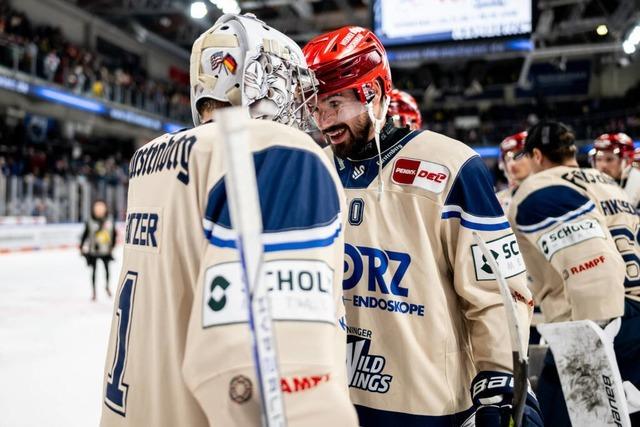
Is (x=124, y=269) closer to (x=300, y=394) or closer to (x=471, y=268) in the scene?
(x=300, y=394)

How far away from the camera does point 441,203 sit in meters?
1.30

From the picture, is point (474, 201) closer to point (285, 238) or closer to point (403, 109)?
point (285, 238)

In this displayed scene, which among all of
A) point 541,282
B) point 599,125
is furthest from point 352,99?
point 599,125

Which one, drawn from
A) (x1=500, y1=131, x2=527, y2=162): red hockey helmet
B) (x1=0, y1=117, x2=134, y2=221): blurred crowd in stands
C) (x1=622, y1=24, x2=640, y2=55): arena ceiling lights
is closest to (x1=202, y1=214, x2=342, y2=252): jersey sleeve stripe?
(x1=500, y1=131, x2=527, y2=162): red hockey helmet

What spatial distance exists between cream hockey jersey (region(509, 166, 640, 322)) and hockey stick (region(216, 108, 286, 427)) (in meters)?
1.72

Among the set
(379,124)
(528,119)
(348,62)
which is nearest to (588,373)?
(379,124)

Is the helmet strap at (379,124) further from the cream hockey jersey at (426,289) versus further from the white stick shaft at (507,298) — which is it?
the white stick shaft at (507,298)

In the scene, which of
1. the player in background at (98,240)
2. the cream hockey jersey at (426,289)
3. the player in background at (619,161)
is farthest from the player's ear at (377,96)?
the player in background at (98,240)

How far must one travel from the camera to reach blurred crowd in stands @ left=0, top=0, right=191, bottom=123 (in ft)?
42.9

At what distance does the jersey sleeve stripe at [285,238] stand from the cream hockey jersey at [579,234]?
1.56m

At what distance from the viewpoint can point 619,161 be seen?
380 cm

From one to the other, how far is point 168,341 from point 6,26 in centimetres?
1487

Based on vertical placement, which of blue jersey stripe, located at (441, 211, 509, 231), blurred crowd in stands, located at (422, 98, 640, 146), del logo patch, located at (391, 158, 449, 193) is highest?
blurred crowd in stands, located at (422, 98, 640, 146)

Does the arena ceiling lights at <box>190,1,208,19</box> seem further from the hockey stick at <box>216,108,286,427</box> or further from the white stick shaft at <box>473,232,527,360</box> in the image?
the hockey stick at <box>216,108,286,427</box>
